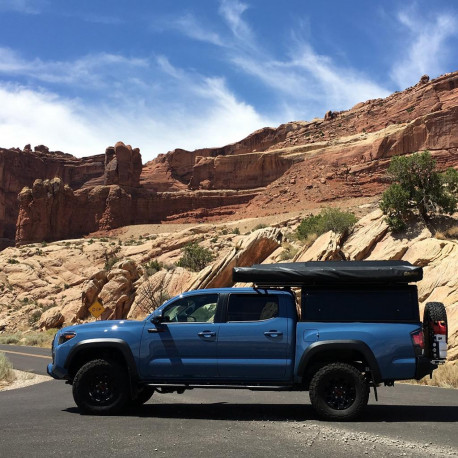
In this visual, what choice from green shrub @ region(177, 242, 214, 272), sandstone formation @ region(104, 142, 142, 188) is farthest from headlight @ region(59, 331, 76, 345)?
sandstone formation @ region(104, 142, 142, 188)

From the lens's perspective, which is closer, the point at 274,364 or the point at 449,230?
the point at 274,364

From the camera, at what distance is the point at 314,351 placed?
7246 mm

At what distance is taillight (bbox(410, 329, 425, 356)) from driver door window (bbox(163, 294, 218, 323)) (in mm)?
2838

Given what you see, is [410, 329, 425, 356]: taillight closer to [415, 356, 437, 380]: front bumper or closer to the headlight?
[415, 356, 437, 380]: front bumper

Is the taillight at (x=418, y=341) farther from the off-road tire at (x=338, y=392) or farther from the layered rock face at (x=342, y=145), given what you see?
the layered rock face at (x=342, y=145)

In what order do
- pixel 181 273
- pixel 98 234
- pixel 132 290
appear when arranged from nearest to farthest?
1. pixel 181 273
2. pixel 132 290
3. pixel 98 234

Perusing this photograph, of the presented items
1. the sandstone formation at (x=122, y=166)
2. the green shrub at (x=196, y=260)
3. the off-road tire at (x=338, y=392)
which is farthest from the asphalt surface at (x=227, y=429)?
the sandstone formation at (x=122, y=166)

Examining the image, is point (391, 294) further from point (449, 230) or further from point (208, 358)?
point (449, 230)

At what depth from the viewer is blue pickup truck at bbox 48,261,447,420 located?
7211mm

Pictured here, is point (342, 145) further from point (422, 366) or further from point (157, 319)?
point (157, 319)

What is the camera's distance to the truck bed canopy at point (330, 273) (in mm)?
7340

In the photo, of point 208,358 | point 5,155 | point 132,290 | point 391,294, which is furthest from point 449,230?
point 5,155

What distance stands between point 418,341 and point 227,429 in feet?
9.62

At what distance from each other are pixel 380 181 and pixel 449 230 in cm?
5364
